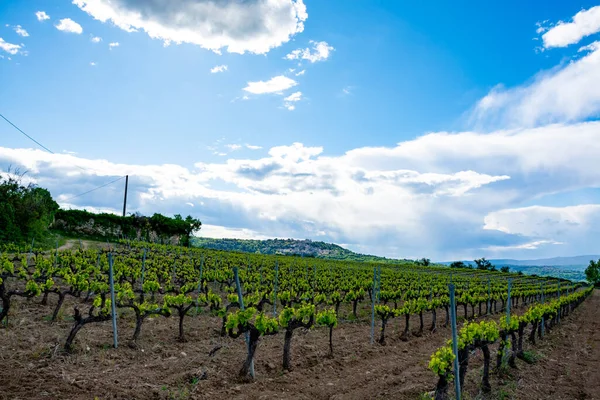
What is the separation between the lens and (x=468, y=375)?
9336mm

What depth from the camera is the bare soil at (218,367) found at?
729 cm

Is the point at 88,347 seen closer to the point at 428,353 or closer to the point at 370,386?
the point at 370,386

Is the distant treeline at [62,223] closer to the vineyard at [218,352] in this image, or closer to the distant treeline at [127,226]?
the distant treeline at [127,226]

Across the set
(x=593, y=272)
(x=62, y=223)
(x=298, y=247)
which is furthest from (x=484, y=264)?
(x=62, y=223)

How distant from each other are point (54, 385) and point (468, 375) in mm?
8982

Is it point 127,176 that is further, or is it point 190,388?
point 127,176

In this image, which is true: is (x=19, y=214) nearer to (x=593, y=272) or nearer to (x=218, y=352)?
(x=218, y=352)

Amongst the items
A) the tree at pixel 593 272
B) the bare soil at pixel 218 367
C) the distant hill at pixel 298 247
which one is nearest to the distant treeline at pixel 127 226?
the bare soil at pixel 218 367

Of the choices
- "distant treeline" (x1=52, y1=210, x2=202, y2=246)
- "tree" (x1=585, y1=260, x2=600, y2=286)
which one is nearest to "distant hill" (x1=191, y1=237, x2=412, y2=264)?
"tree" (x1=585, y1=260, x2=600, y2=286)

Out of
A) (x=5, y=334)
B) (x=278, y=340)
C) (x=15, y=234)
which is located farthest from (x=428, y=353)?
(x=15, y=234)

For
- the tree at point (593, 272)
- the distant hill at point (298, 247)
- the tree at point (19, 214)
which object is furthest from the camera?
the distant hill at point (298, 247)

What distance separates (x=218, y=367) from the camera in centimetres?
859

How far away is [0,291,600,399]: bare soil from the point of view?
729cm

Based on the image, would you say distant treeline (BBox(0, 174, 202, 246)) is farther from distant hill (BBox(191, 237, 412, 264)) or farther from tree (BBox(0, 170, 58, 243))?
distant hill (BBox(191, 237, 412, 264))
